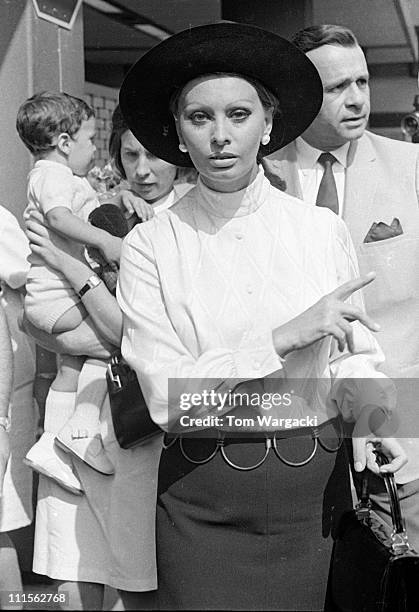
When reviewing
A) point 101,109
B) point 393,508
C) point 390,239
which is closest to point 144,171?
point 101,109


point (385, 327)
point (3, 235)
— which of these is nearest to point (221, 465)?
point (385, 327)

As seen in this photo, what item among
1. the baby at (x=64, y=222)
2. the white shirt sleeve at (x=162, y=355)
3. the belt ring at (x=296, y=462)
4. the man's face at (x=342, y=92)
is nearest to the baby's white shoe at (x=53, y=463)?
the baby at (x=64, y=222)

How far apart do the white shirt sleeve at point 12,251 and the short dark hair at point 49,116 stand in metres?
0.23

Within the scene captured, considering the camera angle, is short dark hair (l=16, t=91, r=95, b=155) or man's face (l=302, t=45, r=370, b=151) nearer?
man's face (l=302, t=45, r=370, b=151)

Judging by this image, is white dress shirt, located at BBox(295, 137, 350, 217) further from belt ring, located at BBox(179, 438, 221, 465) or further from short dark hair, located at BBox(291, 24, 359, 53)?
belt ring, located at BBox(179, 438, 221, 465)

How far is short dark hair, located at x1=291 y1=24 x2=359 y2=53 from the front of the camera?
106 inches

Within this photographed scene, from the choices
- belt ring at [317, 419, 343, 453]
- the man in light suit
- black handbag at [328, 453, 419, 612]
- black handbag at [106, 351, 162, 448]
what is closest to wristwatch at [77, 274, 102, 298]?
black handbag at [106, 351, 162, 448]

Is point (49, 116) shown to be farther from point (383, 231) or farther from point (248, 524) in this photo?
point (248, 524)

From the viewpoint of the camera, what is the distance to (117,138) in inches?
115

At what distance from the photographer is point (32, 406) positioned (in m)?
3.10

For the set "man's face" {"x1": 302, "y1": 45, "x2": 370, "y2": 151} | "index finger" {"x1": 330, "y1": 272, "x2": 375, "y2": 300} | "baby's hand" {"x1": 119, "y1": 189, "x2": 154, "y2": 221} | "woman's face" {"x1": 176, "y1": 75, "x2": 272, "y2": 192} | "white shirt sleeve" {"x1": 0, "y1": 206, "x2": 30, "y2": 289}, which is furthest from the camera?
"white shirt sleeve" {"x1": 0, "y1": 206, "x2": 30, "y2": 289}

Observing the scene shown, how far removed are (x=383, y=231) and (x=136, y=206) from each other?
64cm

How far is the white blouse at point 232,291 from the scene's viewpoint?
2.35 metres

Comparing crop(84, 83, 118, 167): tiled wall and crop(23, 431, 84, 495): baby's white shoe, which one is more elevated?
crop(84, 83, 118, 167): tiled wall
